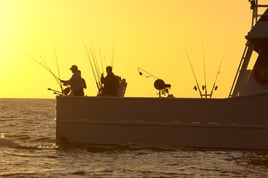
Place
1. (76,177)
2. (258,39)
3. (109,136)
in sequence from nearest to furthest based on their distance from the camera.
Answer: (76,177) → (258,39) → (109,136)

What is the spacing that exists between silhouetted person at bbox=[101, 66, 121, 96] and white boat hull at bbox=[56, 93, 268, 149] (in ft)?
1.61

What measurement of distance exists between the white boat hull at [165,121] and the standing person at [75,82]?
1.71 ft

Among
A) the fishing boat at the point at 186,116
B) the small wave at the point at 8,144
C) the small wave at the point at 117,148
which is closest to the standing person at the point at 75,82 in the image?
the fishing boat at the point at 186,116

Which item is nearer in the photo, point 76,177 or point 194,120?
point 76,177

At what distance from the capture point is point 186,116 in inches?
696

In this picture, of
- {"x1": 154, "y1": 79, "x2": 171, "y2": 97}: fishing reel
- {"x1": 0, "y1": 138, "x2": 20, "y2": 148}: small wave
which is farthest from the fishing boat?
{"x1": 0, "y1": 138, "x2": 20, "y2": 148}: small wave

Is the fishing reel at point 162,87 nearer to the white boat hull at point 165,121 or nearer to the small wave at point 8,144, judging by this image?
the white boat hull at point 165,121

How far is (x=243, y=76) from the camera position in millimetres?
17734

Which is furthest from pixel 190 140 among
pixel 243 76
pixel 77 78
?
pixel 77 78

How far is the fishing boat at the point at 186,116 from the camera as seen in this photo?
56.7ft

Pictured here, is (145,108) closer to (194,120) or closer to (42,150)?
(194,120)

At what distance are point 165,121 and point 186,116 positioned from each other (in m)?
0.54

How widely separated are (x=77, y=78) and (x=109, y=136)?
5.84 feet


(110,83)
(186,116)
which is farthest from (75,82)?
(186,116)
